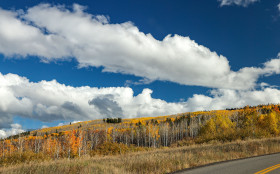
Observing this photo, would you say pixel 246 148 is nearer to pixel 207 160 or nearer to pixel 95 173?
pixel 207 160

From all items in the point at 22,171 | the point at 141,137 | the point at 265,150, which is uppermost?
the point at 22,171

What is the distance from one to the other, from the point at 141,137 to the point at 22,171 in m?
110

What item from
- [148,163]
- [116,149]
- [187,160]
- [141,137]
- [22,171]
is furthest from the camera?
[141,137]

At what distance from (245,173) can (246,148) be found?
11.4 meters

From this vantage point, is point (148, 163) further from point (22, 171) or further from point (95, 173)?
point (22, 171)

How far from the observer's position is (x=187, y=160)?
1432 centimetres

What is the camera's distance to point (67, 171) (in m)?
10.5

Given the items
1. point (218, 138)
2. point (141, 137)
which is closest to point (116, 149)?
point (218, 138)

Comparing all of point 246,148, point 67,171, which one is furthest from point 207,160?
point 67,171

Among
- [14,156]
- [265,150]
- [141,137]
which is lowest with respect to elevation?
[141,137]

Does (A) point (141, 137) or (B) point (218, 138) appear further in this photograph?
(A) point (141, 137)

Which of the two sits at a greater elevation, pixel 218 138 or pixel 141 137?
pixel 218 138

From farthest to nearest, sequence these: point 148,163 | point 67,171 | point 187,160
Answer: point 187,160, point 148,163, point 67,171

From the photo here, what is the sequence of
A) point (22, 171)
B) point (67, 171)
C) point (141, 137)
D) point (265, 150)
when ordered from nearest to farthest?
point (22, 171)
point (67, 171)
point (265, 150)
point (141, 137)
